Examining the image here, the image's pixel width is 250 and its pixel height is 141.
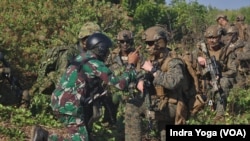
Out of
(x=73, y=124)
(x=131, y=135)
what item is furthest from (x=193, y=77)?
(x=73, y=124)

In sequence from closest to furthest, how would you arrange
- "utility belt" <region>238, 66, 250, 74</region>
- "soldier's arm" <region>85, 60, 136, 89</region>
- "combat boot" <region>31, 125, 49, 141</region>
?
"soldier's arm" <region>85, 60, 136, 89</region> → "combat boot" <region>31, 125, 49, 141</region> → "utility belt" <region>238, 66, 250, 74</region>

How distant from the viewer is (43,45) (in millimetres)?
12859

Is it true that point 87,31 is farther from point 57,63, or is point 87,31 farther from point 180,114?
point 180,114

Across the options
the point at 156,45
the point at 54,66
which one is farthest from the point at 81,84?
the point at 54,66

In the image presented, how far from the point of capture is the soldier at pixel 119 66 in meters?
9.34

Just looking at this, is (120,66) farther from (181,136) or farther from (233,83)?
(181,136)

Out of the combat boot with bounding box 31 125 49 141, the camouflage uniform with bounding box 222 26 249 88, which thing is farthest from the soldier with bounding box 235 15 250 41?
the combat boot with bounding box 31 125 49 141

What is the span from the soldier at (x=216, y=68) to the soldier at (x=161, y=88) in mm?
1296

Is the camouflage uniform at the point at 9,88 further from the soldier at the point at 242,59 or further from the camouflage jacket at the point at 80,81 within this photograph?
the soldier at the point at 242,59

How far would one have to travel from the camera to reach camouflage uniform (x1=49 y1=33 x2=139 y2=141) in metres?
6.58

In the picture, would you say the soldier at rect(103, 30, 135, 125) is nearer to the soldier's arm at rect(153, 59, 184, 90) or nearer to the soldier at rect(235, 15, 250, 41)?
the soldier's arm at rect(153, 59, 184, 90)

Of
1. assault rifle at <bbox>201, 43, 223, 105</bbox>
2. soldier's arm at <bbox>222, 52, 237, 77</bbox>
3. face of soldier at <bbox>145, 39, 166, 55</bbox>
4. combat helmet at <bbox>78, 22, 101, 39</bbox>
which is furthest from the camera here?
soldier's arm at <bbox>222, 52, 237, 77</bbox>

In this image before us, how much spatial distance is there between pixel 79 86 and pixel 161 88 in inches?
52.0

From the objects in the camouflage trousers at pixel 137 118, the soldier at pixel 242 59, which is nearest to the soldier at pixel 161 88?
the camouflage trousers at pixel 137 118
